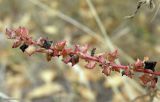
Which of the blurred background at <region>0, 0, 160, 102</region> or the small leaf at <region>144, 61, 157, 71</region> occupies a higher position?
the blurred background at <region>0, 0, 160, 102</region>

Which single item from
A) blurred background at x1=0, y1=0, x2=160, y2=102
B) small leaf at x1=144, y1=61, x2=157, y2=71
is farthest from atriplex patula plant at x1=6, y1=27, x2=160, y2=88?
blurred background at x1=0, y1=0, x2=160, y2=102

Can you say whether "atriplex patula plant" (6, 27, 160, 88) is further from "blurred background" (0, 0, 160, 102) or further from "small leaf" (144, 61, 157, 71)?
"blurred background" (0, 0, 160, 102)

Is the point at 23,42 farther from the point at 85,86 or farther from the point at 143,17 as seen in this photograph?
the point at 143,17

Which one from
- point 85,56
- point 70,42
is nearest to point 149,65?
point 85,56

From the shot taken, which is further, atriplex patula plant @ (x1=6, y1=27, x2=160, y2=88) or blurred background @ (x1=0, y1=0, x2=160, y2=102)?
blurred background @ (x1=0, y1=0, x2=160, y2=102)

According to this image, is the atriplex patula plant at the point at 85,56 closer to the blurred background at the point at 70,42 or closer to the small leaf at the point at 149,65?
the small leaf at the point at 149,65

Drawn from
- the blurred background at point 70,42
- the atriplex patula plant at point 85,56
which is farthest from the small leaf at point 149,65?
the blurred background at point 70,42
